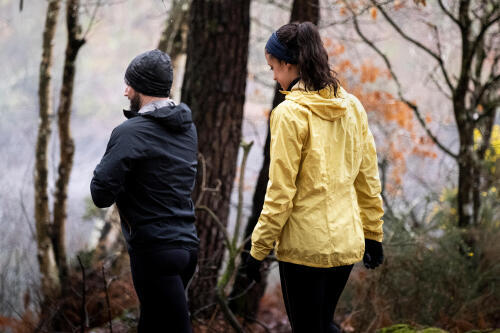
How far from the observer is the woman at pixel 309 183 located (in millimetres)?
2199

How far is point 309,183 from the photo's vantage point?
225 centimetres

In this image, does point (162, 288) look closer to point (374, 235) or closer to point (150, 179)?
point (150, 179)

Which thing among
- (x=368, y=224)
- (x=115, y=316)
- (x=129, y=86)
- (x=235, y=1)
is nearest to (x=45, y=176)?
(x=115, y=316)

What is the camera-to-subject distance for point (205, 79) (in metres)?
4.54

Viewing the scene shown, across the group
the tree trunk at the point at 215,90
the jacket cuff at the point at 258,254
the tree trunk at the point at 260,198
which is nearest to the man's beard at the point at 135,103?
the jacket cuff at the point at 258,254

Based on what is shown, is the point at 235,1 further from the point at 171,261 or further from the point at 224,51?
the point at 171,261

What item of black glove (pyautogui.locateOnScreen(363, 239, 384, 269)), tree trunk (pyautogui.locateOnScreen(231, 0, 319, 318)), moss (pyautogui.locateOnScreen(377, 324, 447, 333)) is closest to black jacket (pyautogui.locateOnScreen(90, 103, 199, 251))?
black glove (pyautogui.locateOnScreen(363, 239, 384, 269))

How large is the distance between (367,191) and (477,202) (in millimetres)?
3159

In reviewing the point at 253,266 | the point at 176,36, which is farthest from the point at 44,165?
the point at 253,266

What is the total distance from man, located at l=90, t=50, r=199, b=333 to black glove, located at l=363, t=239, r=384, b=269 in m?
0.90

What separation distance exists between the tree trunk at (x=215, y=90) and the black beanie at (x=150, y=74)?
199 cm

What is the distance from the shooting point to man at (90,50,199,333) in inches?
94.7

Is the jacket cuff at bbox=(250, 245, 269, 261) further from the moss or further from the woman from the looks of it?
the moss

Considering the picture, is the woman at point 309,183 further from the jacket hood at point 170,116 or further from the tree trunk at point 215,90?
A: the tree trunk at point 215,90
